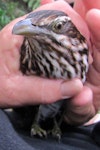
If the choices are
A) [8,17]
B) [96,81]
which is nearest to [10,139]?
[96,81]

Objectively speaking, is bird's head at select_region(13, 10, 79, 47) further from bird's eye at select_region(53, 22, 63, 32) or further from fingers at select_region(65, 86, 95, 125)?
fingers at select_region(65, 86, 95, 125)

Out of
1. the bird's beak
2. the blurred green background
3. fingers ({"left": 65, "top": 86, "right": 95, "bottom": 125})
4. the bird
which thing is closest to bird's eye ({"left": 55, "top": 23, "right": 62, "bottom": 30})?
the bird

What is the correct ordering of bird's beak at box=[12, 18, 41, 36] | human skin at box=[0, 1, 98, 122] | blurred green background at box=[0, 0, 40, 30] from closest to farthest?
bird's beak at box=[12, 18, 41, 36]
human skin at box=[0, 1, 98, 122]
blurred green background at box=[0, 0, 40, 30]

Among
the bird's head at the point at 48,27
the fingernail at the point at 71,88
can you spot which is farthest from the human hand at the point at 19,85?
the bird's head at the point at 48,27

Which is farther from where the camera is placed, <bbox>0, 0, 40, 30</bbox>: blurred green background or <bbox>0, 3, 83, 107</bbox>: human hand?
<bbox>0, 0, 40, 30</bbox>: blurred green background

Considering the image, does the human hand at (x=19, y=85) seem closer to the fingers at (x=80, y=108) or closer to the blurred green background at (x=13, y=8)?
the fingers at (x=80, y=108)

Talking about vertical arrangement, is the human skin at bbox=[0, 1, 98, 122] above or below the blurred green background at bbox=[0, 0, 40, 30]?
above

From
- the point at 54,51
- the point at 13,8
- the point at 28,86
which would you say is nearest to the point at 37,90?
the point at 28,86

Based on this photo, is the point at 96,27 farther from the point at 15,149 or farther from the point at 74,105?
the point at 15,149
